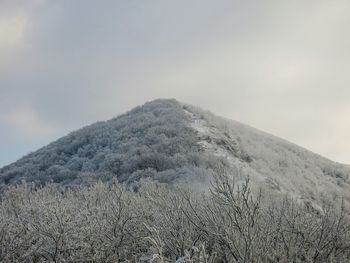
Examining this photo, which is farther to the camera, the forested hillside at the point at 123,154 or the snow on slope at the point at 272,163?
the snow on slope at the point at 272,163

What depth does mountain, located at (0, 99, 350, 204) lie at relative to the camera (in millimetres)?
26766

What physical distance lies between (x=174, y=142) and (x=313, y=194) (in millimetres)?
8744

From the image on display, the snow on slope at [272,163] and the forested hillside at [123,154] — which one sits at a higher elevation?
the forested hillside at [123,154]

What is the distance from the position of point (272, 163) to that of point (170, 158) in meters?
10.4

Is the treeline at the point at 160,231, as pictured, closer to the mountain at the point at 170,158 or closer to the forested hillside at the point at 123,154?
the mountain at the point at 170,158

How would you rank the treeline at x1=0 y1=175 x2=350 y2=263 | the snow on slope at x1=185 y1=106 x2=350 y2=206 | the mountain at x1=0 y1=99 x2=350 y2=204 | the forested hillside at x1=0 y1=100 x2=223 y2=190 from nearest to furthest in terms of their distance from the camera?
1. the treeline at x1=0 y1=175 x2=350 y2=263
2. the forested hillside at x1=0 y1=100 x2=223 y2=190
3. the mountain at x1=0 y1=99 x2=350 y2=204
4. the snow on slope at x1=185 y1=106 x2=350 y2=206

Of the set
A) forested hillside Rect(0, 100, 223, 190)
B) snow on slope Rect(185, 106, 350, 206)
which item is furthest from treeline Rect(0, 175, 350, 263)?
snow on slope Rect(185, 106, 350, 206)

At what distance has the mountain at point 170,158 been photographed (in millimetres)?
26766

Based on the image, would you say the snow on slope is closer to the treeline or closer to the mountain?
the mountain

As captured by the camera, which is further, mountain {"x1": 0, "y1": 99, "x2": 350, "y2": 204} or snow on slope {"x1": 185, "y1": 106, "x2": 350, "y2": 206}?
snow on slope {"x1": 185, "y1": 106, "x2": 350, "y2": 206}

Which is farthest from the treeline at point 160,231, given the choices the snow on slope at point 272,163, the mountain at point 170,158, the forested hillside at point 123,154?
the snow on slope at point 272,163

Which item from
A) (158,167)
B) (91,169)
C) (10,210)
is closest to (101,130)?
(91,169)

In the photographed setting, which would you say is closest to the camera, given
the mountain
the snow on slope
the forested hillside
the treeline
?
the treeline

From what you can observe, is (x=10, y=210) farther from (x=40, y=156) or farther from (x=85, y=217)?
(x=40, y=156)
